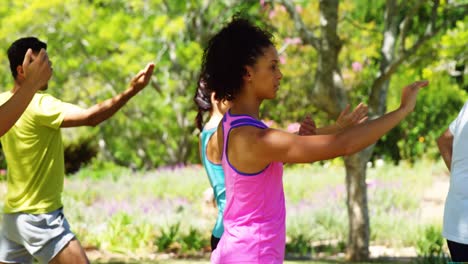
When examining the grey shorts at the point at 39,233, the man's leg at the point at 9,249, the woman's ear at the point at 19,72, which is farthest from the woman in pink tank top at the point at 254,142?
the man's leg at the point at 9,249

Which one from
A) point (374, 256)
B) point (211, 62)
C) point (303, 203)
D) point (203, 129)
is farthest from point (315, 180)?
point (211, 62)

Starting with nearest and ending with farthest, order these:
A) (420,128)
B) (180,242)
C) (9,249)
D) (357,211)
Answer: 1. (9,249)
2. (357,211)
3. (180,242)
4. (420,128)

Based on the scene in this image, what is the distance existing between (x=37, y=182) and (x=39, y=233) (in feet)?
0.86

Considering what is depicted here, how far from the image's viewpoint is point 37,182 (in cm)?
463

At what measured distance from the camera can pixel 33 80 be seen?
10.7 ft

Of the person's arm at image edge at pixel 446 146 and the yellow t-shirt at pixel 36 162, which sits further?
the yellow t-shirt at pixel 36 162

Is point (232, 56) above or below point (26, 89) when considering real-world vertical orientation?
above

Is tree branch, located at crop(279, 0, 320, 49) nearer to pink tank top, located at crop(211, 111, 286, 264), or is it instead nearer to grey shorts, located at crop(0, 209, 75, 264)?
grey shorts, located at crop(0, 209, 75, 264)

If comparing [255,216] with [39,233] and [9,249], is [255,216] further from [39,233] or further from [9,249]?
[9,249]

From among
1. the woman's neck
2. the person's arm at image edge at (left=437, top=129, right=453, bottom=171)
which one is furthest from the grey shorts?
the person's arm at image edge at (left=437, top=129, right=453, bottom=171)

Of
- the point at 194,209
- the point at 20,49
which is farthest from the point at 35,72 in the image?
the point at 194,209

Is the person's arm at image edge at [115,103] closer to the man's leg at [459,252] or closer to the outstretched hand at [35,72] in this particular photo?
the outstretched hand at [35,72]

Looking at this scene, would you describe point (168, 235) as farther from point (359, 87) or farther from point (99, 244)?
point (359, 87)

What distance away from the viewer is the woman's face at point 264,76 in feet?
10.6
